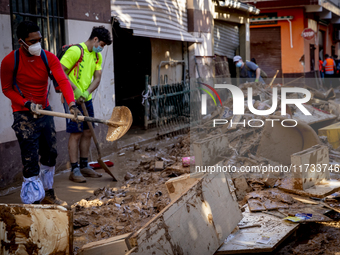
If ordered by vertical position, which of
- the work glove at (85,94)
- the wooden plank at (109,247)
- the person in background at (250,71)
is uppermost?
the person in background at (250,71)

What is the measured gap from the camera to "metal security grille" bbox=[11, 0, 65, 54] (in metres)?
5.42

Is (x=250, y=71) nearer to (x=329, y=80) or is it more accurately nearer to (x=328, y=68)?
(x=328, y=68)

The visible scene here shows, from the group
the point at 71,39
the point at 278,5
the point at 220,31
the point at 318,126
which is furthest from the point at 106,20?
the point at 278,5

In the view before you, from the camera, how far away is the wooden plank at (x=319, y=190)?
4.41 meters

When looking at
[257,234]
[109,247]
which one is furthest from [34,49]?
[257,234]

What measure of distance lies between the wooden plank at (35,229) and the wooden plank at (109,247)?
0.44ft

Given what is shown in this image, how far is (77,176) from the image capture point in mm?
5461

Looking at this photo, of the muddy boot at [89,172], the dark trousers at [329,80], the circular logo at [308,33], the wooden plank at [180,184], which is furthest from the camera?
the dark trousers at [329,80]

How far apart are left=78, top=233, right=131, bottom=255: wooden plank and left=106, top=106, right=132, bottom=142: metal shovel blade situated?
186 cm

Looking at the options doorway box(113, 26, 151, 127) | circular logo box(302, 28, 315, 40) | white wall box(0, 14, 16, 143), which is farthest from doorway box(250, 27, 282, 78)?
white wall box(0, 14, 16, 143)

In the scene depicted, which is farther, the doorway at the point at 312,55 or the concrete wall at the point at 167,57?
the doorway at the point at 312,55

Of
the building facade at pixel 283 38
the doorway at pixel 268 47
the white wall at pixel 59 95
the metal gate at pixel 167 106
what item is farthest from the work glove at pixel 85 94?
the doorway at pixel 268 47

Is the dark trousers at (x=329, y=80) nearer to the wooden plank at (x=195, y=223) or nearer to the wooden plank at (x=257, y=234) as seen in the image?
the wooden plank at (x=257, y=234)

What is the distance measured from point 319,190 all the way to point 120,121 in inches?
97.0
